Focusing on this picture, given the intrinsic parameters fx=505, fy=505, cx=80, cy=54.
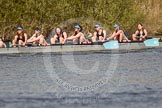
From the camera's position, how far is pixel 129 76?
18953 millimetres

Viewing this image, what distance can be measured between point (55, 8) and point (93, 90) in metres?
31.1

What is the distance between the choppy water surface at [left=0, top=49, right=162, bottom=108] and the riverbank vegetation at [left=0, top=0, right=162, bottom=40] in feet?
62.8

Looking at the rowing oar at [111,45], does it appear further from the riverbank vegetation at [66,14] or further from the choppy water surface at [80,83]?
the riverbank vegetation at [66,14]

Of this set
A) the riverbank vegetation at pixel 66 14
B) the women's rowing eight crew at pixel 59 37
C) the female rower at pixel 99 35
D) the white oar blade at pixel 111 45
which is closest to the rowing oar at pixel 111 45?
the white oar blade at pixel 111 45

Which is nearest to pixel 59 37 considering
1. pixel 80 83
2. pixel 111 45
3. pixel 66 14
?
pixel 111 45

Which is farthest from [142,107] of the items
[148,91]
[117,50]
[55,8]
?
[55,8]

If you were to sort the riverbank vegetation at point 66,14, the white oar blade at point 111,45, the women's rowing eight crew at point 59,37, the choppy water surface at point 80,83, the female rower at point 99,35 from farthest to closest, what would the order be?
1. the riverbank vegetation at point 66,14
2. the female rower at point 99,35
3. the women's rowing eight crew at point 59,37
4. the white oar blade at point 111,45
5. the choppy water surface at point 80,83

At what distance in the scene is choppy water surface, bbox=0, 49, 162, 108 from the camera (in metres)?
14.0

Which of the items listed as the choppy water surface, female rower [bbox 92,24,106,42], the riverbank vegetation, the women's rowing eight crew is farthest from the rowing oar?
the riverbank vegetation

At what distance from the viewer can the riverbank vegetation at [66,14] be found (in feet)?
150

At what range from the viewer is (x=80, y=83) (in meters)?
17.3

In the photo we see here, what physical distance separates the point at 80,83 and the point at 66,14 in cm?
2985

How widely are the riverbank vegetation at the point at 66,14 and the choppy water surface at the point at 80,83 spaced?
19155mm

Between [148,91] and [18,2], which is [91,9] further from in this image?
[148,91]
